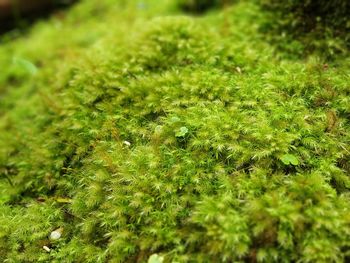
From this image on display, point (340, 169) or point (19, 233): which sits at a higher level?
point (340, 169)

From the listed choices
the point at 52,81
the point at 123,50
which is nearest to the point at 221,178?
the point at 123,50

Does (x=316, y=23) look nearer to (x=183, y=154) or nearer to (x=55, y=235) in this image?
(x=183, y=154)

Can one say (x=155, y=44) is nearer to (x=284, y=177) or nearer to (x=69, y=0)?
(x=284, y=177)

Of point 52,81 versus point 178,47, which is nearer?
point 178,47

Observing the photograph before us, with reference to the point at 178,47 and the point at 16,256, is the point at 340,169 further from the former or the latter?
the point at 16,256

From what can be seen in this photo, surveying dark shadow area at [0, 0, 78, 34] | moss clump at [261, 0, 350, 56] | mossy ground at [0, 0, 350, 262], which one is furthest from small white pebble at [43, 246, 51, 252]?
dark shadow area at [0, 0, 78, 34]

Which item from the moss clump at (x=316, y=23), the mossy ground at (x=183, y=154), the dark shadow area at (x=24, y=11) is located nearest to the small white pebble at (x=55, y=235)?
the mossy ground at (x=183, y=154)

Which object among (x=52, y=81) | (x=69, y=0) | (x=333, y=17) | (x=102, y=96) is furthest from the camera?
(x=69, y=0)

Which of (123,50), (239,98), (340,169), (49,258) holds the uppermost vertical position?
(123,50)

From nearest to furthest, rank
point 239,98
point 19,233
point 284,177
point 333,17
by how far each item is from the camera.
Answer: point 284,177, point 19,233, point 239,98, point 333,17

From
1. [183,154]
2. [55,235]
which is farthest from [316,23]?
[55,235]
